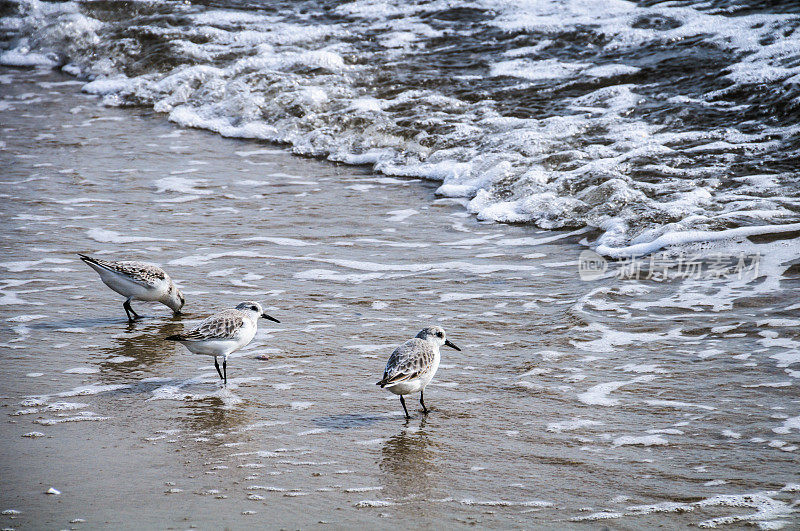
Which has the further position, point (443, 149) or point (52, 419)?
point (443, 149)

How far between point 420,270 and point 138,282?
2389 mm

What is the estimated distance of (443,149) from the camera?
10766 millimetres

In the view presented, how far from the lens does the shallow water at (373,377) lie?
4059mm

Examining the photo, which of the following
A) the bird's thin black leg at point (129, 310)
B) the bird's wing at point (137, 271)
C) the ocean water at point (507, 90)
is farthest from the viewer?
the ocean water at point (507, 90)

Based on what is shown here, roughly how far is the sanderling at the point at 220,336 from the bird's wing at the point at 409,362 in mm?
1121

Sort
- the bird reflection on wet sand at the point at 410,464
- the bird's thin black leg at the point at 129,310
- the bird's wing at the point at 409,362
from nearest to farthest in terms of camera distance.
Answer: the bird reflection on wet sand at the point at 410,464 → the bird's wing at the point at 409,362 → the bird's thin black leg at the point at 129,310

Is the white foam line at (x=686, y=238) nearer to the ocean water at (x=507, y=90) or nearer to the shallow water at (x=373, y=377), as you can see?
the ocean water at (x=507, y=90)

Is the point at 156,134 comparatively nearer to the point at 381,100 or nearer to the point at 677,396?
the point at 381,100

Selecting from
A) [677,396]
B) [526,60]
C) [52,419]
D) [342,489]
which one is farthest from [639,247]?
[526,60]

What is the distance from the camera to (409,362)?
16.1 feet

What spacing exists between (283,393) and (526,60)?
9.67 metres
